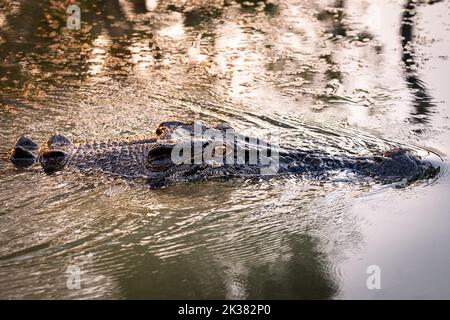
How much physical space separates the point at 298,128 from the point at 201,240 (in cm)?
223

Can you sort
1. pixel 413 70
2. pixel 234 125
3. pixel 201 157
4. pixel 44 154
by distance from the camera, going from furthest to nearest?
pixel 413 70 < pixel 234 125 < pixel 44 154 < pixel 201 157

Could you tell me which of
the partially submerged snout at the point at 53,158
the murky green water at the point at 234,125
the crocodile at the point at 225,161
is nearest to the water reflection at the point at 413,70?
the murky green water at the point at 234,125

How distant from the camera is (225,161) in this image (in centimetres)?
570

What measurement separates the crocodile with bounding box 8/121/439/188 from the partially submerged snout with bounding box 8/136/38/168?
525 millimetres

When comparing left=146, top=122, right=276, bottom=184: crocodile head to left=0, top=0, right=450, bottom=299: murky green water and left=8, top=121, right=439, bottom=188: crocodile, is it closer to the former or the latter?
left=8, top=121, right=439, bottom=188: crocodile

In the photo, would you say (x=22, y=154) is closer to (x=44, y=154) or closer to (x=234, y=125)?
(x=44, y=154)

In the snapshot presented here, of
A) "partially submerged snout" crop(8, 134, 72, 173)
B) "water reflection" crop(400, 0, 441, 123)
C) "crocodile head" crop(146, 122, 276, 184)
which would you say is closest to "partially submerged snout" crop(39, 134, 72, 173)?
"partially submerged snout" crop(8, 134, 72, 173)

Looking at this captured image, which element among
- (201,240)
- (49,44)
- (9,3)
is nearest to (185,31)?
(49,44)

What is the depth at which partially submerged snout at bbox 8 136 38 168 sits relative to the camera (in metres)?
6.14

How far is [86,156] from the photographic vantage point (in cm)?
610

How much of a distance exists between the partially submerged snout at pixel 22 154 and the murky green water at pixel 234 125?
0.32 feet

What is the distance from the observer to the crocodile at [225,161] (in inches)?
220

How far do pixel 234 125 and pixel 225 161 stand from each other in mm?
1178

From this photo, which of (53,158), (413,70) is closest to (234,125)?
(53,158)
